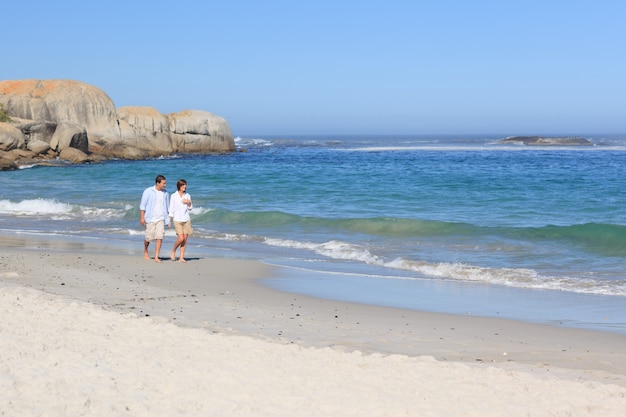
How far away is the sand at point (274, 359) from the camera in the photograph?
552 cm

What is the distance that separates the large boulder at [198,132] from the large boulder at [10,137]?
16.9 meters

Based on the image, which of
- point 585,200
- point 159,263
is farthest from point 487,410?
point 585,200

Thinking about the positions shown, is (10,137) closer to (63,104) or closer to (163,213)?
(63,104)

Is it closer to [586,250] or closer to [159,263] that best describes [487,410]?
[159,263]

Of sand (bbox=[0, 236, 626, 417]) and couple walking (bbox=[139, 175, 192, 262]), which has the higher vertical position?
couple walking (bbox=[139, 175, 192, 262])

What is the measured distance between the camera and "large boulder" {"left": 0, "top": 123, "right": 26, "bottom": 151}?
4272cm

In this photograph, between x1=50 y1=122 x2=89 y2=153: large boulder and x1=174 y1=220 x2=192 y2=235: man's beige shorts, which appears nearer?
x1=174 y1=220 x2=192 y2=235: man's beige shorts

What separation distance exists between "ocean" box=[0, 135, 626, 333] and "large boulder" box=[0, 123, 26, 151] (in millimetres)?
6069

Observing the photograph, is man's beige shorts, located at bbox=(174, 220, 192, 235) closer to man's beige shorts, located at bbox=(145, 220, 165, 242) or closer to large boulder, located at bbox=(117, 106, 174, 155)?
man's beige shorts, located at bbox=(145, 220, 165, 242)

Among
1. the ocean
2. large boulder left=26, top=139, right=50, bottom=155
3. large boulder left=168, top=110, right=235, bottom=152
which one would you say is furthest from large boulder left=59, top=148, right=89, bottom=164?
large boulder left=168, top=110, right=235, bottom=152

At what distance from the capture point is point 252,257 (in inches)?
593

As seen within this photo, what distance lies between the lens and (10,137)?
143 feet

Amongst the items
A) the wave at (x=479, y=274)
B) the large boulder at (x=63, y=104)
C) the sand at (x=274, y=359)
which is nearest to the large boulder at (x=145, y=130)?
the large boulder at (x=63, y=104)

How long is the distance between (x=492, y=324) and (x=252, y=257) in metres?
6.83
